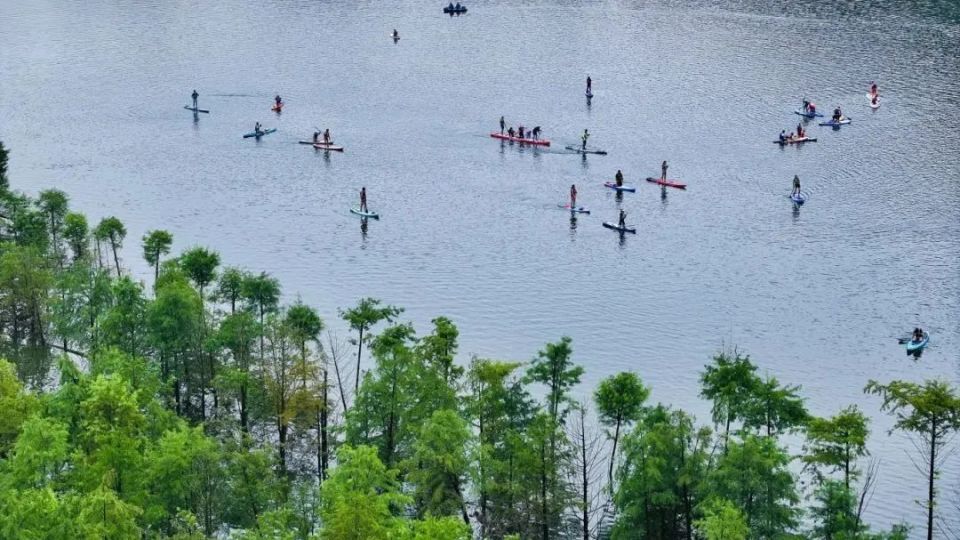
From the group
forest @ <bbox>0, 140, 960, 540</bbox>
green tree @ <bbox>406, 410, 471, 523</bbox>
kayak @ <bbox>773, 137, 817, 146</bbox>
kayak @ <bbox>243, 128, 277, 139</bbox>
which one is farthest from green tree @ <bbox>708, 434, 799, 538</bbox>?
kayak @ <bbox>243, 128, 277, 139</bbox>

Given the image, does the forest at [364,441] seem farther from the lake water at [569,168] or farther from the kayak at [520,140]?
the kayak at [520,140]

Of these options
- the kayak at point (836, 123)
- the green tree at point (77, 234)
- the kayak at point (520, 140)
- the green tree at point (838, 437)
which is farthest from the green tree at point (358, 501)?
the kayak at point (836, 123)

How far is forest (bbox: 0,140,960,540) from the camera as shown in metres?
53.0

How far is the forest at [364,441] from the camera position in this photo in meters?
53.0

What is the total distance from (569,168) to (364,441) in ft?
182

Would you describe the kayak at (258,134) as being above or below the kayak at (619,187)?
above

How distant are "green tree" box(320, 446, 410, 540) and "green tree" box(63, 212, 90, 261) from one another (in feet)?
131

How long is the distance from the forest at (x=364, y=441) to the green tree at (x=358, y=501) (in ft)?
0.28

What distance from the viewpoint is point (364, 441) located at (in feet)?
207

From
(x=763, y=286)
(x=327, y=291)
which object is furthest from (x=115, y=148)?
(x=763, y=286)

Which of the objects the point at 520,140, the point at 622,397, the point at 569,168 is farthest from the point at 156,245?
the point at 520,140

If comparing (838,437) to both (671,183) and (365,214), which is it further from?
(365,214)

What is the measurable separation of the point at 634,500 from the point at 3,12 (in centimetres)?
16320

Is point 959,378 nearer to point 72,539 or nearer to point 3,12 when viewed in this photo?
point 72,539
